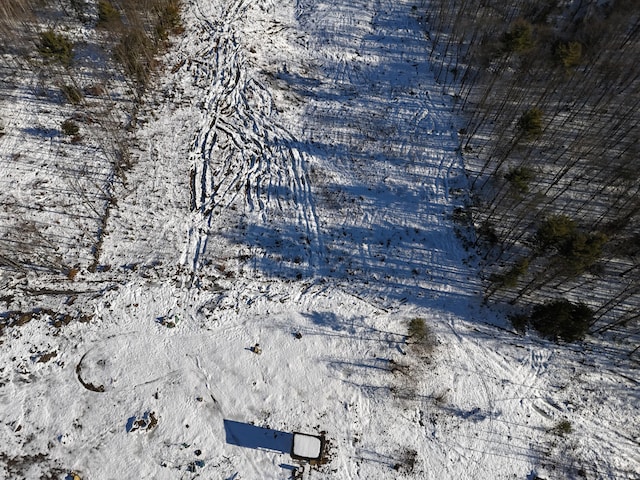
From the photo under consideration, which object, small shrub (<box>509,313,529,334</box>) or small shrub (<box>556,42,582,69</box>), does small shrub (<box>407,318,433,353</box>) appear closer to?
small shrub (<box>509,313,529,334</box>)

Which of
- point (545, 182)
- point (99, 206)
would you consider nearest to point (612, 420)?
point (545, 182)

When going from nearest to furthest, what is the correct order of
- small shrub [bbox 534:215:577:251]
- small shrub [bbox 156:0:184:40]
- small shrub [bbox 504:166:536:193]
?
small shrub [bbox 534:215:577:251]
small shrub [bbox 504:166:536:193]
small shrub [bbox 156:0:184:40]

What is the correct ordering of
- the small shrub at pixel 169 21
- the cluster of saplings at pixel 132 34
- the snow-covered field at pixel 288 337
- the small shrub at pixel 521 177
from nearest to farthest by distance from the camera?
the snow-covered field at pixel 288 337
the small shrub at pixel 521 177
the cluster of saplings at pixel 132 34
the small shrub at pixel 169 21

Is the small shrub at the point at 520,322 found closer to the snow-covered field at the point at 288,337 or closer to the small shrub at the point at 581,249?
the snow-covered field at the point at 288,337

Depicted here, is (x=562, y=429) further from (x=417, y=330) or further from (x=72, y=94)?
(x=72, y=94)

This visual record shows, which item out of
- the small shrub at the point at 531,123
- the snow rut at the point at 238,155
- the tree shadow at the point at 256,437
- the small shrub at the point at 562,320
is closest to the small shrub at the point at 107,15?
the snow rut at the point at 238,155

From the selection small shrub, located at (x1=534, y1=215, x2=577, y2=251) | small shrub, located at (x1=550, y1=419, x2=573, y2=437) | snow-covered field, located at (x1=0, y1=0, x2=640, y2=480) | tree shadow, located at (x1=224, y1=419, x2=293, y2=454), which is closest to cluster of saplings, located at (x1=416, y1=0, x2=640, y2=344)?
small shrub, located at (x1=534, y1=215, x2=577, y2=251)

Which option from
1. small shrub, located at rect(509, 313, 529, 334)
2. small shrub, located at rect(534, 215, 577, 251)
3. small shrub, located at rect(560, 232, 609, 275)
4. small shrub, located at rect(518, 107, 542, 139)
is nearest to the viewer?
small shrub, located at rect(560, 232, 609, 275)
